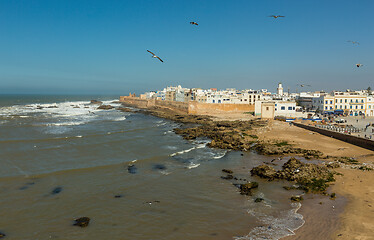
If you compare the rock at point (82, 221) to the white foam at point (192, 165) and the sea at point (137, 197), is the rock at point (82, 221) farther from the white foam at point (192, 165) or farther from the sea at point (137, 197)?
the white foam at point (192, 165)

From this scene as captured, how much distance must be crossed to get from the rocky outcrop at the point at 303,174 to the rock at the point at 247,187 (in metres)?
2.04

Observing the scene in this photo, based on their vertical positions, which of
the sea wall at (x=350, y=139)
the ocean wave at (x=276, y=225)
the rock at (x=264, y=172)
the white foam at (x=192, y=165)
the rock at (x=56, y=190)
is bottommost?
the rock at (x=56, y=190)

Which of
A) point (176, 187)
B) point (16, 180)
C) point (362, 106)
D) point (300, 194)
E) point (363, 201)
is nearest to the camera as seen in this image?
point (363, 201)

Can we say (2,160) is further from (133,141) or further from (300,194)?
(300,194)

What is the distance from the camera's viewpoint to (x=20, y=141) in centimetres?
3039

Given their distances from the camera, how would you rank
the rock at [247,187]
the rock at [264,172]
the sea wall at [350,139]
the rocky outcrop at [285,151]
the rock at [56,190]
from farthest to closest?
the sea wall at [350,139] < the rocky outcrop at [285,151] < the rock at [264,172] < the rock at [56,190] < the rock at [247,187]

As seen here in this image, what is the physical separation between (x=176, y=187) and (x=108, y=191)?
396cm

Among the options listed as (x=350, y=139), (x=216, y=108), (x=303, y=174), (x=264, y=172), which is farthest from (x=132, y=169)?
(x=216, y=108)

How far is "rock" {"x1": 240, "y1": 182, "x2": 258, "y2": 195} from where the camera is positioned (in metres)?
14.7

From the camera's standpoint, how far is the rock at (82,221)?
11.4m

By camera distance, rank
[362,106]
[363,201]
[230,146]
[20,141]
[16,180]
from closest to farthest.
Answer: [363,201] < [16,180] < [230,146] < [20,141] < [362,106]

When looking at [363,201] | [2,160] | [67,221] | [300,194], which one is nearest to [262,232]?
[300,194]

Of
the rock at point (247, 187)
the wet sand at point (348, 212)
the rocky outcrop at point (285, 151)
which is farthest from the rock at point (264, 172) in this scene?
the rocky outcrop at point (285, 151)

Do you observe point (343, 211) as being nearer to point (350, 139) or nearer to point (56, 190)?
point (56, 190)
